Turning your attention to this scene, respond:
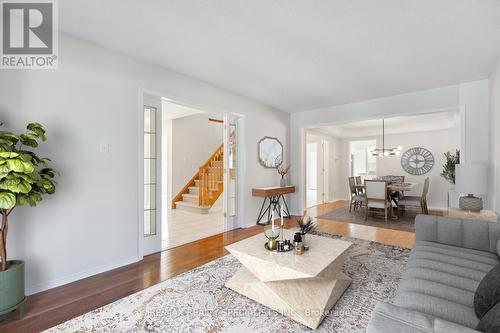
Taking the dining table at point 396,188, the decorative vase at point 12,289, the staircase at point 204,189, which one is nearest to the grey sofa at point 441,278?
the decorative vase at point 12,289

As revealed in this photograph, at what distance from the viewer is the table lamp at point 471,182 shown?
283 cm

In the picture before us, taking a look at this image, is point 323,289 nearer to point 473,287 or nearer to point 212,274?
point 473,287

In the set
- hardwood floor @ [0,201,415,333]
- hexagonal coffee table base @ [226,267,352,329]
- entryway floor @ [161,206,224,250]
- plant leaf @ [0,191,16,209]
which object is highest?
plant leaf @ [0,191,16,209]

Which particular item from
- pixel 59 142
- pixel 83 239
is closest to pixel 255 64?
pixel 59 142

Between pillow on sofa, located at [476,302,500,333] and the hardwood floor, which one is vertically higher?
pillow on sofa, located at [476,302,500,333]

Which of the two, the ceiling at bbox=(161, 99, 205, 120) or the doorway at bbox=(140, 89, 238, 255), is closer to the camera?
the doorway at bbox=(140, 89, 238, 255)

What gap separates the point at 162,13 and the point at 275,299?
2611mm

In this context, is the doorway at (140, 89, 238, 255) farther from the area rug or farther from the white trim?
the white trim

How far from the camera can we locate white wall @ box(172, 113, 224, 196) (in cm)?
682

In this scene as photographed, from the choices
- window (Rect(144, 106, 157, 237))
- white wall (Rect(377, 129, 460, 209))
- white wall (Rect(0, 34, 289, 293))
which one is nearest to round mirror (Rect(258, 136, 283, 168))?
window (Rect(144, 106, 157, 237))

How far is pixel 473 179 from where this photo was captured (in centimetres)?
287

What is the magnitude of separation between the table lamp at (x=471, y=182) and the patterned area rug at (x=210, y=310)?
1.44 m

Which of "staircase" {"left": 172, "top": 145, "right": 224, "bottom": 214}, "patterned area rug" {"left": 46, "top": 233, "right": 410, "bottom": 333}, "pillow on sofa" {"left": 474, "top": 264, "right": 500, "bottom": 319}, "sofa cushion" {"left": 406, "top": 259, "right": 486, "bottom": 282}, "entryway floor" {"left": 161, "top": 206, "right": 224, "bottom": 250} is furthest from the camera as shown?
"staircase" {"left": 172, "top": 145, "right": 224, "bottom": 214}

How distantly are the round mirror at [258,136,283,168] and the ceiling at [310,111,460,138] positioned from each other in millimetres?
1964
